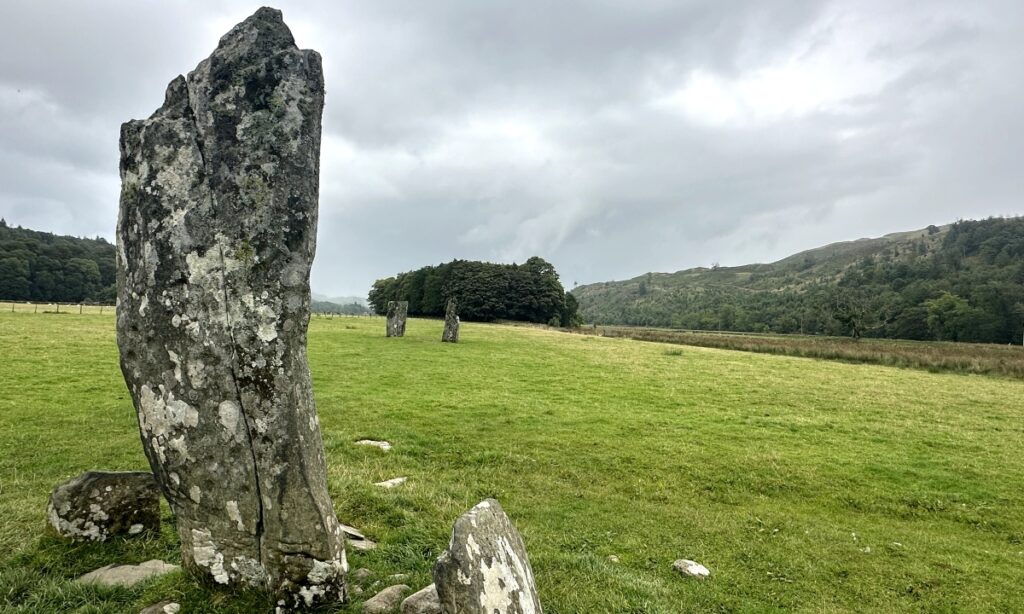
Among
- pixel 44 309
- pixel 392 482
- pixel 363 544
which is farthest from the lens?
pixel 44 309

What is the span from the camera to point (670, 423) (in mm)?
16703

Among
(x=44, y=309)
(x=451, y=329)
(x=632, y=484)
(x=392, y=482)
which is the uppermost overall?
(x=44, y=309)

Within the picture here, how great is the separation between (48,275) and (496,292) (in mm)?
85793

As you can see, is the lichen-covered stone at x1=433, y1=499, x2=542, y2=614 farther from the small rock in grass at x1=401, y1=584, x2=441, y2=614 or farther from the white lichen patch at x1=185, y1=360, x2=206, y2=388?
the white lichen patch at x1=185, y1=360, x2=206, y2=388

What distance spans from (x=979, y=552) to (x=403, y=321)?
37.8 meters

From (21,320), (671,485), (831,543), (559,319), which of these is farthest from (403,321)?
(559,319)

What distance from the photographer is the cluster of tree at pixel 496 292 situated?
96.8 meters

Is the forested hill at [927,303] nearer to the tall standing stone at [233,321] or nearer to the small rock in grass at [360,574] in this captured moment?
the small rock in grass at [360,574]

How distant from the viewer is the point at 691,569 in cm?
746

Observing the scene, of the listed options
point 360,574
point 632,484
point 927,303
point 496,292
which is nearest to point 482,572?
point 360,574

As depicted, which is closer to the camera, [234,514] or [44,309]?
[234,514]

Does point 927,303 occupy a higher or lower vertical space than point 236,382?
higher

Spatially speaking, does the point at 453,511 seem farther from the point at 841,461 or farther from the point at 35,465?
the point at 841,461

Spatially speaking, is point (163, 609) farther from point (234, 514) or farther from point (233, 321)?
point (233, 321)
